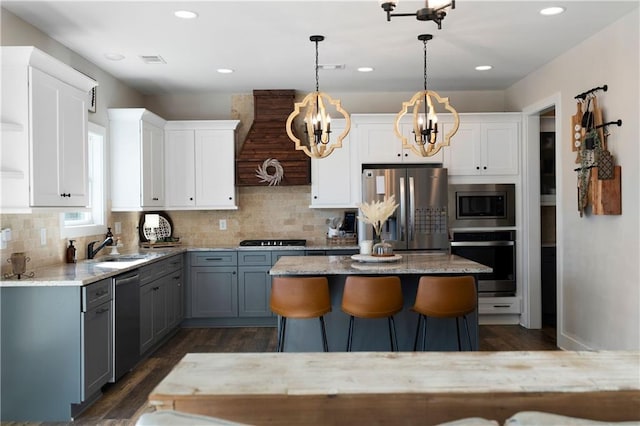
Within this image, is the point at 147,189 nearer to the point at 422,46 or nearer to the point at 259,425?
the point at 422,46

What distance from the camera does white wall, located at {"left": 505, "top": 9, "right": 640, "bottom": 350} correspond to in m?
3.75

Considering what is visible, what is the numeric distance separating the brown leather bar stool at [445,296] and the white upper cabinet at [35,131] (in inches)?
100

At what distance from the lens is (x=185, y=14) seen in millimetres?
3709

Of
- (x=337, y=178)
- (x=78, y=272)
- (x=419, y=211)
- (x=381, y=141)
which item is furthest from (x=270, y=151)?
(x=78, y=272)

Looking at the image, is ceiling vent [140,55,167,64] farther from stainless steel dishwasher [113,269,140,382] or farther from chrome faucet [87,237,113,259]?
stainless steel dishwasher [113,269,140,382]

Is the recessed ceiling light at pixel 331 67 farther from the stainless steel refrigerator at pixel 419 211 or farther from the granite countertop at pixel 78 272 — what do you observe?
the granite countertop at pixel 78 272

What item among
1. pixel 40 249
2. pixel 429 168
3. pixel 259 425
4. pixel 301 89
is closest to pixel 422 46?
pixel 429 168

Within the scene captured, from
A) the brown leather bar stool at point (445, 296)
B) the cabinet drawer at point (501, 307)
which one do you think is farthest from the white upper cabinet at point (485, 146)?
the brown leather bar stool at point (445, 296)

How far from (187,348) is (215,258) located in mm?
1113

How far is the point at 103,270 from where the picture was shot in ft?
12.5

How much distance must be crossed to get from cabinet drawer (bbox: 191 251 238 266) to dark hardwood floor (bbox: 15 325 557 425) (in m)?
0.72

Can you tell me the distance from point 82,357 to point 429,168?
12.7ft

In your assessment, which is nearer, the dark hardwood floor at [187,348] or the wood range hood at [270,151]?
the dark hardwood floor at [187,348]

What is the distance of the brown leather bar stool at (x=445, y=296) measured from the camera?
3.59 m
